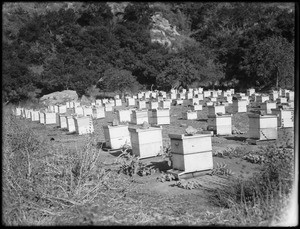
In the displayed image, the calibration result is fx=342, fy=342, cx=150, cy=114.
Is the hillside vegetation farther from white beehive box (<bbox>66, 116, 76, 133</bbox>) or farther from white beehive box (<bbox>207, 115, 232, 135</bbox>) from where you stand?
white beehive box (<bbox>66, 116, 76, 133</bbox>)

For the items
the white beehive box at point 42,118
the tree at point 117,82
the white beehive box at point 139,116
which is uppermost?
the tree at point 117,82

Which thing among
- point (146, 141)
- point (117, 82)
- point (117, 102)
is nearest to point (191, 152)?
point (146, 141)

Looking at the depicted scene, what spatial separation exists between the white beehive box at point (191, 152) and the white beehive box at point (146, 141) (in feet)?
6.78

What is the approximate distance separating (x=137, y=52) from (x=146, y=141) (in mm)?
44937

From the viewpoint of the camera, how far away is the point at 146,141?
31.9 feet

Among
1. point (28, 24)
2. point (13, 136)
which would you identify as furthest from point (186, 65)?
point (13, 136)

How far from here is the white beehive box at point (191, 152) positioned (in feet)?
24.2

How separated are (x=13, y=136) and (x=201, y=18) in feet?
233

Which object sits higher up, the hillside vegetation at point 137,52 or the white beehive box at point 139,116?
the hillside vegetation at point 137,52

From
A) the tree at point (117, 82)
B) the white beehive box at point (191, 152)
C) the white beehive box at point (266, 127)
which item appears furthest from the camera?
the tree at point (117, 82)

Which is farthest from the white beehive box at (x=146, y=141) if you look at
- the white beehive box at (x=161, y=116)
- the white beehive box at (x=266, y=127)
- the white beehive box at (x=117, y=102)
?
the white beehive box at (x=117, y=102)

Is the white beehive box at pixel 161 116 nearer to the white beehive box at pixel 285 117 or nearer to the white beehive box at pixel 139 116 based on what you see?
the white beehive box at pixel 139 116

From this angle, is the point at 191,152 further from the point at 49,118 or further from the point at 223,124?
the point at 49,118

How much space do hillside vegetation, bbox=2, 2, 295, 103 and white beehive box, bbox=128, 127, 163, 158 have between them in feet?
93.4
